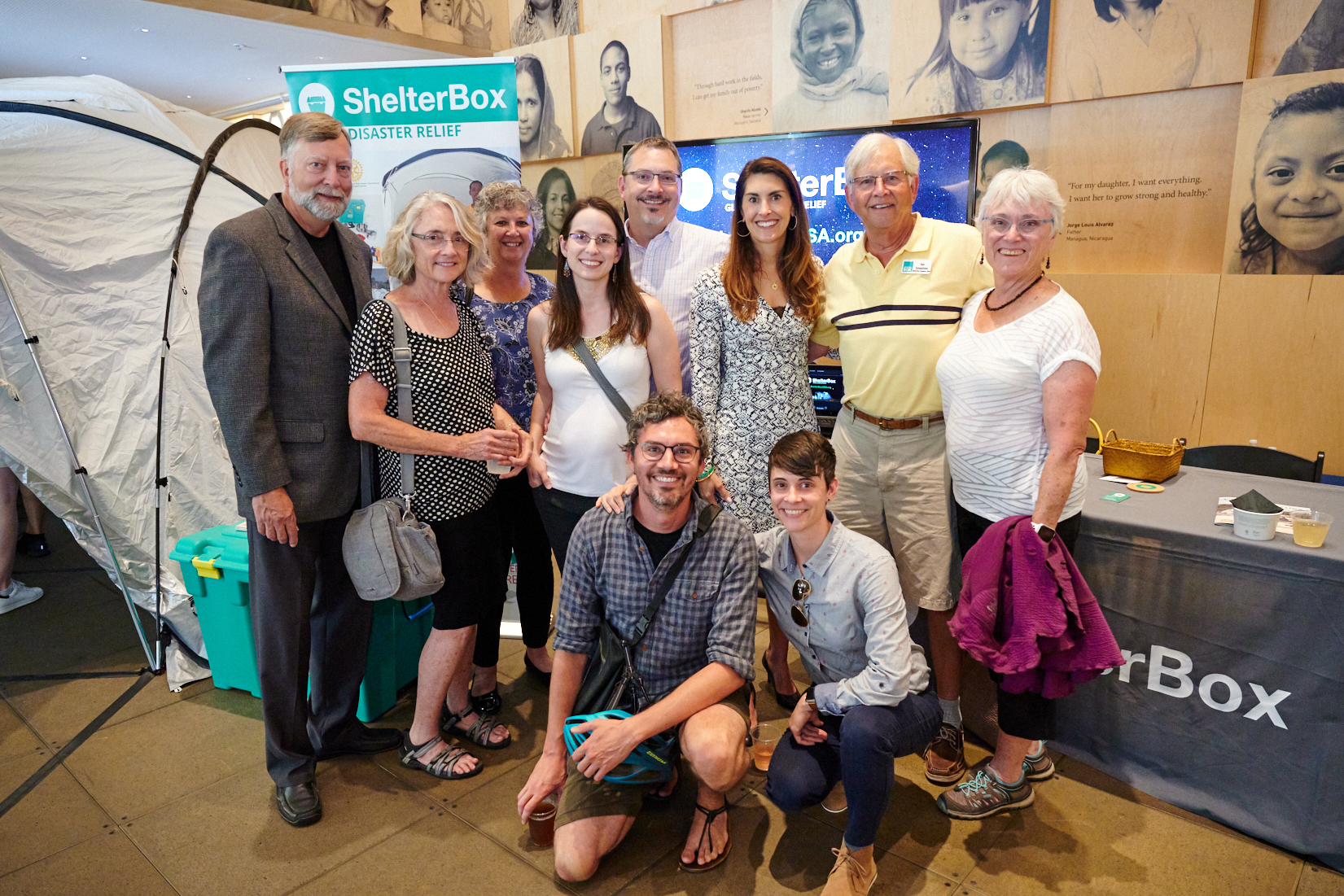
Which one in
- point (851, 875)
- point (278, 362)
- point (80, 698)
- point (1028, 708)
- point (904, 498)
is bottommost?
point (80, 698)

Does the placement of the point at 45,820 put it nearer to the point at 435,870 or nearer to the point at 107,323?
the point at 435,870

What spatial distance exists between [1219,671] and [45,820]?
10.8ft

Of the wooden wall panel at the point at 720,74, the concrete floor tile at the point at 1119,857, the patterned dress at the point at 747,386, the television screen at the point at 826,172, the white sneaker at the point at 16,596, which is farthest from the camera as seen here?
the wooden wall panel at the point at 720,74

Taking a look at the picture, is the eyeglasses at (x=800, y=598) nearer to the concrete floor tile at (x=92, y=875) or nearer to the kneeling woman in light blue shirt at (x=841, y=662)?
the kneeling woman in light blue shirt at (x=841, y=662)

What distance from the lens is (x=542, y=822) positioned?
2.01 m

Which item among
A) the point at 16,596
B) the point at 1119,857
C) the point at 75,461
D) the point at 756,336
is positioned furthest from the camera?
the point at 16,596

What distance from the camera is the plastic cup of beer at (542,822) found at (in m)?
2.01

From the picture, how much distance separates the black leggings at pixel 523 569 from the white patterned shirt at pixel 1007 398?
4.59 feet

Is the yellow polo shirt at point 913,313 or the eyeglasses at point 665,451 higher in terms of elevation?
the yellow polo shirt at point 913,313

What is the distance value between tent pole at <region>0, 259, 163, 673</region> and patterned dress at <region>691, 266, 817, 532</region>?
2455 mm

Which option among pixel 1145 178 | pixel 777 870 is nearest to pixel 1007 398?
pixel 777 870

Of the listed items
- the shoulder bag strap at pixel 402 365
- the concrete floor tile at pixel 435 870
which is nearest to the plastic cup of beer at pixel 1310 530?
the concrete floor tile at pixel 435 870

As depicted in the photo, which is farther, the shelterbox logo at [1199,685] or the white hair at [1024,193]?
A: the shelterbox logo at [1199,685]

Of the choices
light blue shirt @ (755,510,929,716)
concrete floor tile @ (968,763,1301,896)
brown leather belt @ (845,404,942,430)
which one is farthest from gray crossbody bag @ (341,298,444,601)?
concrete floor tile @ (968,763,1301,896)
